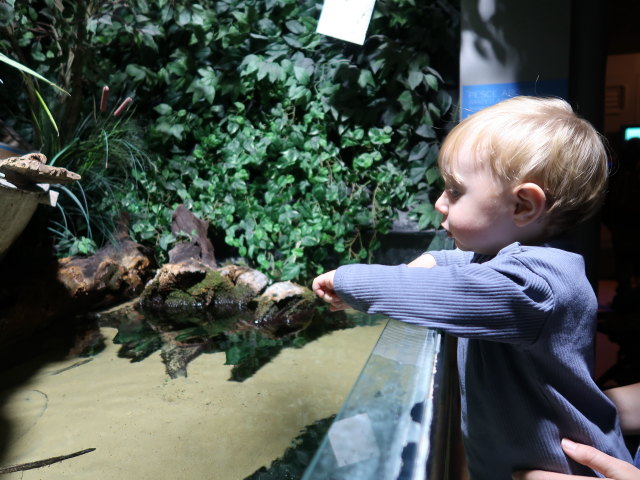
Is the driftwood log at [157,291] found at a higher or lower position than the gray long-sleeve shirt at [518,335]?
lower

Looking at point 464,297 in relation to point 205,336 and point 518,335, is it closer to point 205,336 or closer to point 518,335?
point 518,335

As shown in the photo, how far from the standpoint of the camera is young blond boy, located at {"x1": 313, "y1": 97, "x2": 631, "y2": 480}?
680 mm

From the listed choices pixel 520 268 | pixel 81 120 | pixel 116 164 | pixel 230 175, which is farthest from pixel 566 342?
pixel 81 120

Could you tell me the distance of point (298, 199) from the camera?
320 cm

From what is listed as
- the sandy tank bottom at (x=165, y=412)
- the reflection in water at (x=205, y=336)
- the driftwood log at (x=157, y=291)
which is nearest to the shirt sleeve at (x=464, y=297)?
the sandy tank bottom at (x=165, y=412)

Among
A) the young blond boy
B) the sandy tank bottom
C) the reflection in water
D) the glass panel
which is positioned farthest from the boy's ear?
the reflection in water

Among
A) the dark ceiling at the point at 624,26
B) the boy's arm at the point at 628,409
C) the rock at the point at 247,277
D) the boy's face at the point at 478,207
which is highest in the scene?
the dark ceiling at the point at 624,26

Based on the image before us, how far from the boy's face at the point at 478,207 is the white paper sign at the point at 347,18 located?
68.7 inches

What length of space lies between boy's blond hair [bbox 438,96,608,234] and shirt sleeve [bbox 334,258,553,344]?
150 millimetres

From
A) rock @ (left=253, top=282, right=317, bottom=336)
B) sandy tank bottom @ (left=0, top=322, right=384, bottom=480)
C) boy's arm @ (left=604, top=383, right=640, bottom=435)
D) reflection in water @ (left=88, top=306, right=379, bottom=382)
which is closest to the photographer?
boy's arm @ (left=604, top=383, right=640, bottom=435)

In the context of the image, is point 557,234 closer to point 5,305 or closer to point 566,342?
point 566,342

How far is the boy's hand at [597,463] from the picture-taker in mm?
717

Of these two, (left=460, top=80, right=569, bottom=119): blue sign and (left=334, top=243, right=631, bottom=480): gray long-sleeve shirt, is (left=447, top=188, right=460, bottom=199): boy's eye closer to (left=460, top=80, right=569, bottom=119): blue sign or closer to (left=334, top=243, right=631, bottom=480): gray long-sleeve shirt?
(left=334, top=243, right=631, bottom=480): gray long-sleeve shirt

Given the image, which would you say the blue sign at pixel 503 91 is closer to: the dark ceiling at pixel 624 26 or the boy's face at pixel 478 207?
the dark ceiling at pixel 624 26
